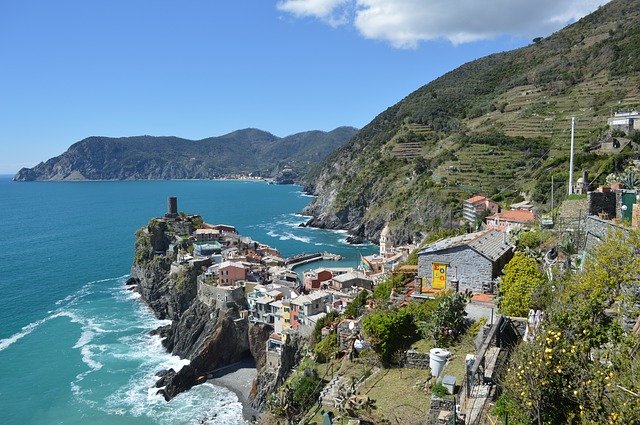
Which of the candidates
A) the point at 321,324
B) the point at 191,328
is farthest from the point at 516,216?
the point at 191,328

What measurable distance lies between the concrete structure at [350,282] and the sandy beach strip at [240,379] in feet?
33.0

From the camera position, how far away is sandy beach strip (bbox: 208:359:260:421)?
32213 mm

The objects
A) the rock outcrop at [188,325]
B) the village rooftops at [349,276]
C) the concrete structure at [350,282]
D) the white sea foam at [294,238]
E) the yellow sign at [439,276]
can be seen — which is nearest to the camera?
the yellow sign at [439,276]

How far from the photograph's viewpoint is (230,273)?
47219mm

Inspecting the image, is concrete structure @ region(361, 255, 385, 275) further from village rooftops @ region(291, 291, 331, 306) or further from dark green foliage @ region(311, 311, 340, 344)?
dark green foliage @ region(311, 311, 340, 344)

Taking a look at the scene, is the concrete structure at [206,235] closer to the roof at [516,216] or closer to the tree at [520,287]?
the roof at [516,216]

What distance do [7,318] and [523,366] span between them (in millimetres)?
54223

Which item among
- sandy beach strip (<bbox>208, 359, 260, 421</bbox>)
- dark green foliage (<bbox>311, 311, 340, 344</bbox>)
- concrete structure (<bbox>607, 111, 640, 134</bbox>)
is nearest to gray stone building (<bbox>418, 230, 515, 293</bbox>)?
dark green foliage (<bbox>311, 311, 340, 344</bbox>)

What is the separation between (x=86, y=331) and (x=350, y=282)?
24917 millimetres

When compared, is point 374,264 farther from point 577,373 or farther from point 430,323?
point 577,373

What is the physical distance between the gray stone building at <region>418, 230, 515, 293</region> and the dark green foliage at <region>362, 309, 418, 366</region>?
5.31 meters

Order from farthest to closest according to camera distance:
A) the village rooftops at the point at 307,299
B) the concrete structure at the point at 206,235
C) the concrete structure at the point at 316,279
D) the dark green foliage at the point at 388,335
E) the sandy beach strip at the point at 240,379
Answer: the concrete structure at the point at 206,235, the concrete structure at the point at 316,279, the village rooftops at the point at 307,299, the sandy beach strip at the point at 240,379, the dark green foliage at the point at 388,335

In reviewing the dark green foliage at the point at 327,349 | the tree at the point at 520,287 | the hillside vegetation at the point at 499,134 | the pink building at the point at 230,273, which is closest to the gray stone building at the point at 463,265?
the tree at the point at 520,287

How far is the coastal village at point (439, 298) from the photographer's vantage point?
11.4 metres
